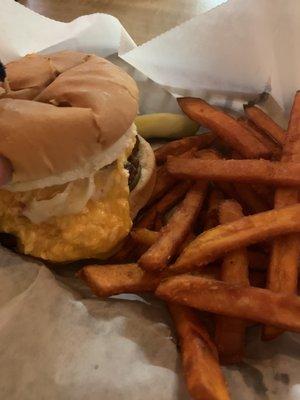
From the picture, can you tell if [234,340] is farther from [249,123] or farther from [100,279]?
[249,123]

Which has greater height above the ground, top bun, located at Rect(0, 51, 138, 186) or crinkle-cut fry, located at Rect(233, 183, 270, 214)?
top bun, located at Rect(0, 51, 138, 186)

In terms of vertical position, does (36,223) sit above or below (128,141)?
below

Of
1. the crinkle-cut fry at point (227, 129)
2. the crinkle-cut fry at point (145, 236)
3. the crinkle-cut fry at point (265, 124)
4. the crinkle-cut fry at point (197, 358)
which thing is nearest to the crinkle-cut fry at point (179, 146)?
the crinkle-cut fry at point (227, 129)

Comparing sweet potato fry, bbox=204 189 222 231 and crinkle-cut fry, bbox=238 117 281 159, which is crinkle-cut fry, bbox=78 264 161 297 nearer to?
sweet potato fry, bbox=204 189 222 231

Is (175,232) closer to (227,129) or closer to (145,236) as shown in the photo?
(145,236)

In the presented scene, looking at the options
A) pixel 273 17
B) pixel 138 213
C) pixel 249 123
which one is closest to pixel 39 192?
pixel 138 213

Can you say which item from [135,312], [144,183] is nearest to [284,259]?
[135,312]

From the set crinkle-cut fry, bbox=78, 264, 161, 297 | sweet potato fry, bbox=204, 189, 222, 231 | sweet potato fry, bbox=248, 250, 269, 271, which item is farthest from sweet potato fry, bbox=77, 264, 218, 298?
sweet potato fry, bbox=204, 189, 222, 231

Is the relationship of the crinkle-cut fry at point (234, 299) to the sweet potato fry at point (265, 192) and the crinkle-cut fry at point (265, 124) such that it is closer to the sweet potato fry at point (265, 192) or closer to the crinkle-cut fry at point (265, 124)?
the sweet potato fry at point (265, 192)
